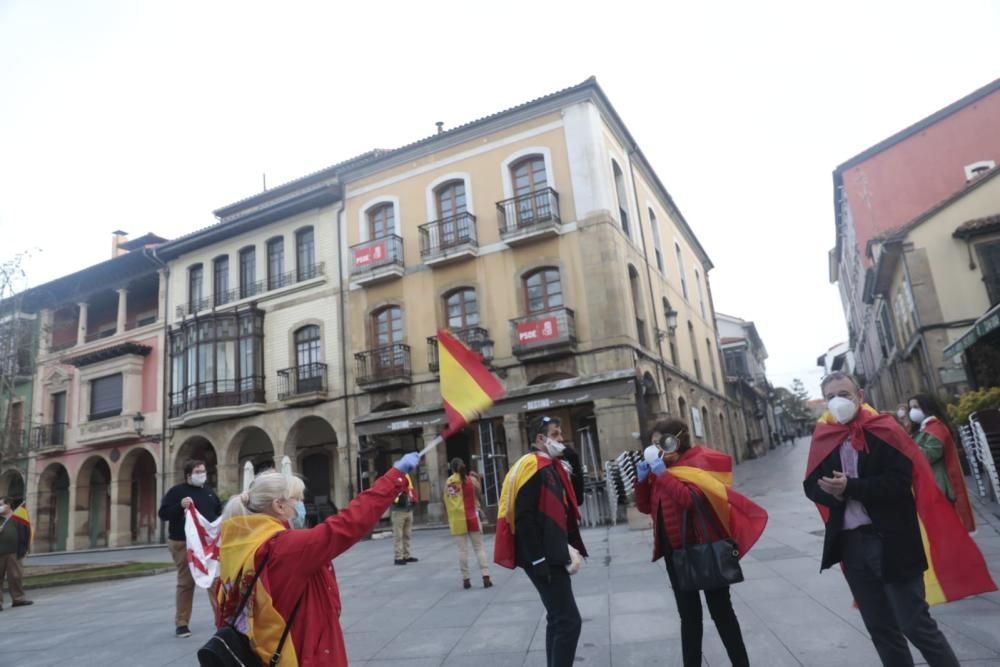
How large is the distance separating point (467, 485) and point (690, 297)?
22.6m

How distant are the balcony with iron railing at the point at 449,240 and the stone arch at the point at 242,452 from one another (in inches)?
A: 343

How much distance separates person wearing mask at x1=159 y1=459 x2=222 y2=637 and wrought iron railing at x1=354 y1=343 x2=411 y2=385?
39.6ft

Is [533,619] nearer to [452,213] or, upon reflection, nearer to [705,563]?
[705,563]

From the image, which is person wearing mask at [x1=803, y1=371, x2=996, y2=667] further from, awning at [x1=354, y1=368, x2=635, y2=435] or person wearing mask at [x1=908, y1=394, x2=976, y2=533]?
awning at [x1=354, y1=368, x2=635, y2=435]

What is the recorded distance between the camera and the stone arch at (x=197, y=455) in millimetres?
23297

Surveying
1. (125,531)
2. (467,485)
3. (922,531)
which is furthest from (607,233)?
(125,531)

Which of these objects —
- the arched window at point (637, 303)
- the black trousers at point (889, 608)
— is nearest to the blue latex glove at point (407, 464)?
the black trousers at point (889, 608)

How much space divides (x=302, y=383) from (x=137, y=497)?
36.3ft

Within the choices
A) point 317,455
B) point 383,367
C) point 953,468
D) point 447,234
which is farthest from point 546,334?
point 953,468

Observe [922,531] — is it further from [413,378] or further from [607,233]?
[413,378]

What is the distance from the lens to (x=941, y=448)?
620 centimetres

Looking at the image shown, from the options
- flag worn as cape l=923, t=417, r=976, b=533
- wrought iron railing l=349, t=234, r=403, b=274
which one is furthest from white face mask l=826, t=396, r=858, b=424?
wrought iron railing l=349, t=234, r=403, b=274

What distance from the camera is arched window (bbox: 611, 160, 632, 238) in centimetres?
2002

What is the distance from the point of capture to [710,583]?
3.37 m
